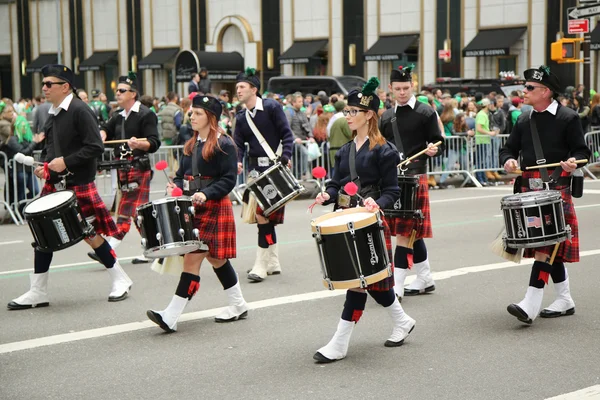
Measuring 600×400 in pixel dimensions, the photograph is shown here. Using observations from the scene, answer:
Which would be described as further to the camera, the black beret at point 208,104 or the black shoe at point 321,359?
the black beret at point 208,104

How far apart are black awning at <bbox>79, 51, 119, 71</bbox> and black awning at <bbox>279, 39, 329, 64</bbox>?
12.0 metres

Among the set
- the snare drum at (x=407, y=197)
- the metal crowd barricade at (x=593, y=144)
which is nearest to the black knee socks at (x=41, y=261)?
the snare drum at (x=407, y=197)

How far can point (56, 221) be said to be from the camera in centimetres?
752

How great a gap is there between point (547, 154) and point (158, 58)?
135 ft

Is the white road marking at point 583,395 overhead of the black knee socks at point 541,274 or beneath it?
beneath

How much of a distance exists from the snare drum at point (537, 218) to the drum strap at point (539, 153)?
0.23 metres

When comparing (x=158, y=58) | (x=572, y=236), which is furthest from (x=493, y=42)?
(x=572, y=236)

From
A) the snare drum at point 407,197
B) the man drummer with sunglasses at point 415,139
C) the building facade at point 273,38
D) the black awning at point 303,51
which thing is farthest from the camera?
the black awning at point 303,51

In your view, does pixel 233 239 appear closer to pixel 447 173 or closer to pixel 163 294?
pixel 163 294

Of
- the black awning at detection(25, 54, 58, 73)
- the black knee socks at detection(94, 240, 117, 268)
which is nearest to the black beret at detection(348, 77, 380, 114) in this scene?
the black knee socks at detection(94, 240, 117, 268)

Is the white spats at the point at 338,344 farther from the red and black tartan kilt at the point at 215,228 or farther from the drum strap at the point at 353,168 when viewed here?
the red and black tartan kilt at the point at 215,228

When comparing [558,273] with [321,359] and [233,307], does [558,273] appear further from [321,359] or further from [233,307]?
[233,307]

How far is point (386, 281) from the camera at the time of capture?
6.22 m

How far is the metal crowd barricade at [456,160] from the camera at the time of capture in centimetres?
1877
